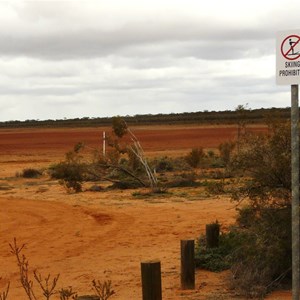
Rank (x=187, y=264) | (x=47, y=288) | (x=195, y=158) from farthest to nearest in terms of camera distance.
A: (x=195, y=158), (x=187, y=264), (x=47, y=288)

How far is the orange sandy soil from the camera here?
30.8 ft

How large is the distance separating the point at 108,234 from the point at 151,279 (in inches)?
259

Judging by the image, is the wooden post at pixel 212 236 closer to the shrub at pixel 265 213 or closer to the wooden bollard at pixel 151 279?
the shrub at pixel 265 213

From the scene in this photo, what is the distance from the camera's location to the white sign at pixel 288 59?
5289mm

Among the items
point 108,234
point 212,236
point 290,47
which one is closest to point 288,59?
point 290,47

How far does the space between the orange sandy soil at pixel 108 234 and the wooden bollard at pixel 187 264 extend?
0.13m

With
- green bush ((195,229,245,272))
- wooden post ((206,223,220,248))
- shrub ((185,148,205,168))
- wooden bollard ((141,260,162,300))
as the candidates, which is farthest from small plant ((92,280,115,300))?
shrub ((185,148,205,168))

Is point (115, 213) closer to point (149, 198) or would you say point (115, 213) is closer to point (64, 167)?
point (149, 198)

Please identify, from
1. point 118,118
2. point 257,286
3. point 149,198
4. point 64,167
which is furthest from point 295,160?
point 118,118

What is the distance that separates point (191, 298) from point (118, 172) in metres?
17.0

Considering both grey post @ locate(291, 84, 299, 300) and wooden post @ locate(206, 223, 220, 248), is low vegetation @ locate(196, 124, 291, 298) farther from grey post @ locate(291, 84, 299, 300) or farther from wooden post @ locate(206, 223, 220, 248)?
grey post @ locate(291, 84, 299, 300)

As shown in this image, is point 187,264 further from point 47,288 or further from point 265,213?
point 47,288

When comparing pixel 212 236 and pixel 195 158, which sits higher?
pixel 195 158

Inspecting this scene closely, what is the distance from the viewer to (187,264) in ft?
27.9
